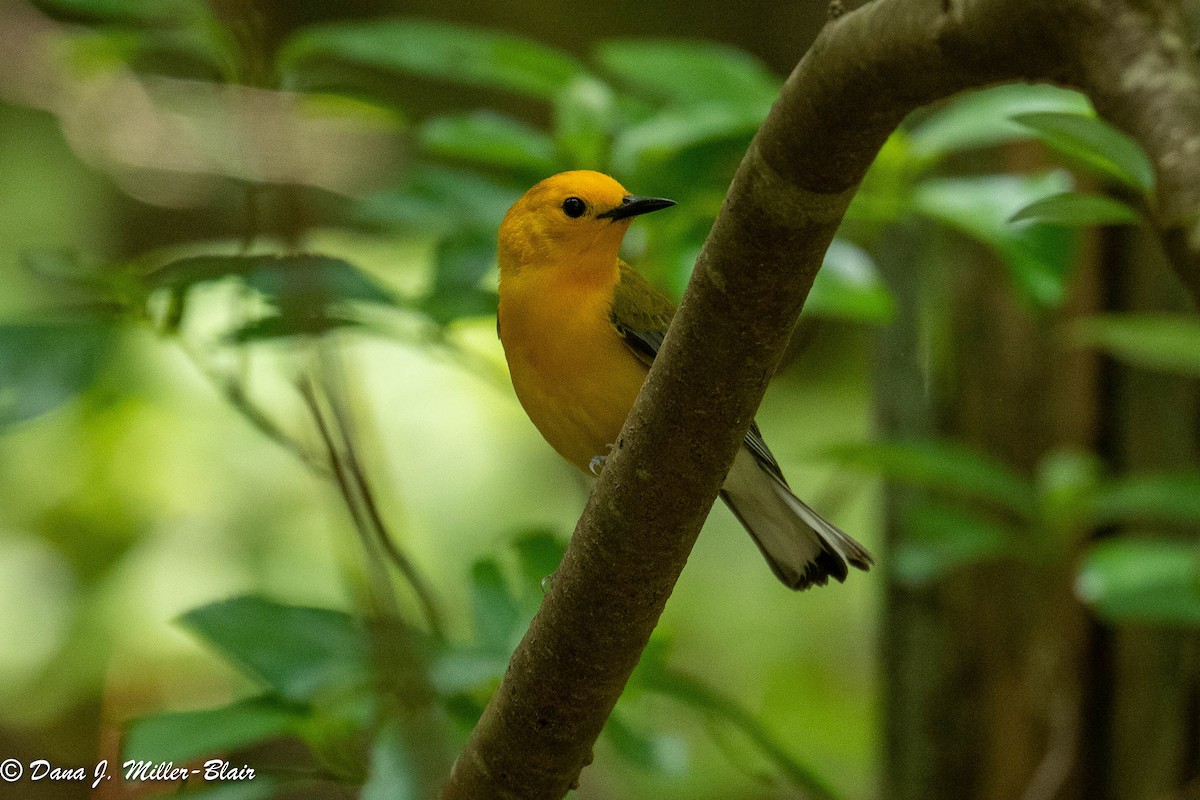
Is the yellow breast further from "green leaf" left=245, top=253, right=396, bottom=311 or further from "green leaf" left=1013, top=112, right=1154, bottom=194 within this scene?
"green leaf" left=1013, top=112, right=1154, bottom=194

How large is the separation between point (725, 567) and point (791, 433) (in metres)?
0.93

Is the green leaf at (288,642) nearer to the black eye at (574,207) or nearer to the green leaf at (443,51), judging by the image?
the black eye at (574,207)

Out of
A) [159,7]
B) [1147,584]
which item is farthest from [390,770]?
[1147,584]

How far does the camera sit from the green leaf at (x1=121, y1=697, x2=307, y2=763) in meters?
2.45

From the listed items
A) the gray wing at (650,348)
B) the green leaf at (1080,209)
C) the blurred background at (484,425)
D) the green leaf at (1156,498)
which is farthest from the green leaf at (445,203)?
the green leaf at (1156,498)

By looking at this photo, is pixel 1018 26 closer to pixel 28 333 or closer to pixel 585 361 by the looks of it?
pixel 585 361

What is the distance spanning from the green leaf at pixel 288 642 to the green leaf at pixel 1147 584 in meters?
2.13

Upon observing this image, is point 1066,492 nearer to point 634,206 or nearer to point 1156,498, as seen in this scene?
point 1156,498

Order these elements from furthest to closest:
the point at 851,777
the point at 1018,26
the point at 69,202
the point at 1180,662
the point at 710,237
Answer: the point at 69,202
the point at 851,777
the point at 1180,662
the point at 710,237
the point at 1018,26

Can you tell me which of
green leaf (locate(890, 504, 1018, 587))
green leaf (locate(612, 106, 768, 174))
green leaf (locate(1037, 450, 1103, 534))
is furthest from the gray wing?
green leaf (locate(1037, 450, 1103, 534))

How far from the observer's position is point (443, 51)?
10.7 feet

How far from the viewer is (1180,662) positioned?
14.5 ft

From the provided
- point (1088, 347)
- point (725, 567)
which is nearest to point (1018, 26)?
point (1088, 347)

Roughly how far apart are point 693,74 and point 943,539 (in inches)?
69.7
